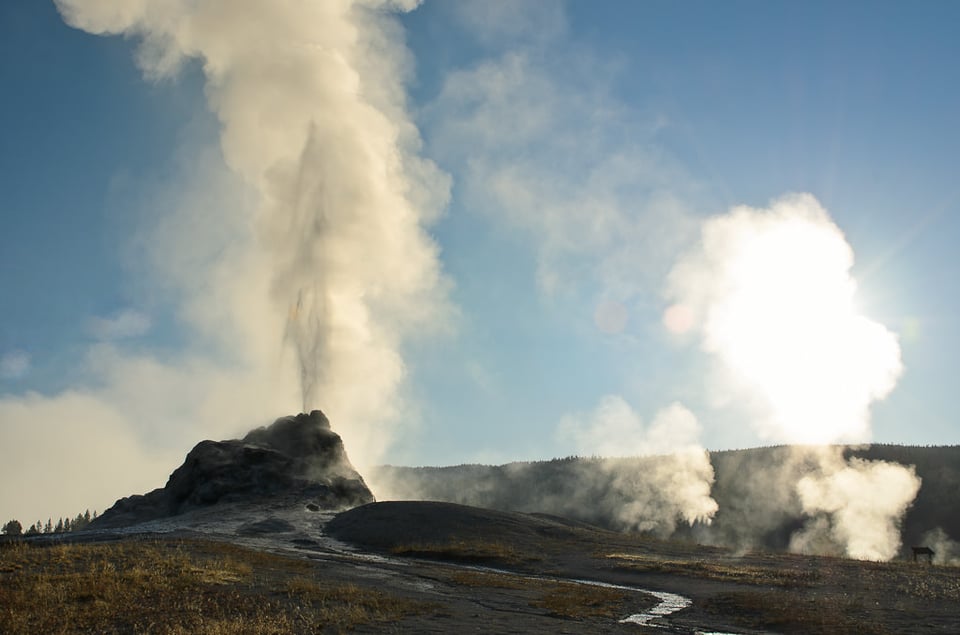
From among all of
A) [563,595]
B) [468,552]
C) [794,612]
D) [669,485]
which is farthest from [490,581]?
[669,485]

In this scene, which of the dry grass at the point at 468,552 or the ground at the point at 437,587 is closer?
the ground at the point at 437,587

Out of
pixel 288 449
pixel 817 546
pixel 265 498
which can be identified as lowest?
pixel 817 546

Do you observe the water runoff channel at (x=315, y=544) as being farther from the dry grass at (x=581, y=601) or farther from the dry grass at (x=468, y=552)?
the dry grass at (x=468, y=552)

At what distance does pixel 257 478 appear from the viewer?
233 ft

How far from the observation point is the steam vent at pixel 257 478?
69125mm

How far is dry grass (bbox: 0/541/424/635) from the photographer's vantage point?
17.7 meters

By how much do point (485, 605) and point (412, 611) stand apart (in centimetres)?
400

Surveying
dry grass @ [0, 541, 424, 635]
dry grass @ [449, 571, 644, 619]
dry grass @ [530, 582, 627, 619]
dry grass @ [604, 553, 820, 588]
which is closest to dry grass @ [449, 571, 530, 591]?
dry grass @ [449, 571, 644, 619]

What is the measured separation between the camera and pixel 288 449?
79.2 m

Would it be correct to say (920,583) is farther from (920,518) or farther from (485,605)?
(920,518)

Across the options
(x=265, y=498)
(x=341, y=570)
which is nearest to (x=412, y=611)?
(x=341, y=570)

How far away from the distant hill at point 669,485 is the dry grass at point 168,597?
269 ft

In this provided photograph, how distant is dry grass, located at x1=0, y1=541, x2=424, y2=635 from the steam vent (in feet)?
122

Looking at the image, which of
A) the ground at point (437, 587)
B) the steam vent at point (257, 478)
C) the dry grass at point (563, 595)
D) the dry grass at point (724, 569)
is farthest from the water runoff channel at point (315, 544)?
the steam vent at point (257, 478)
